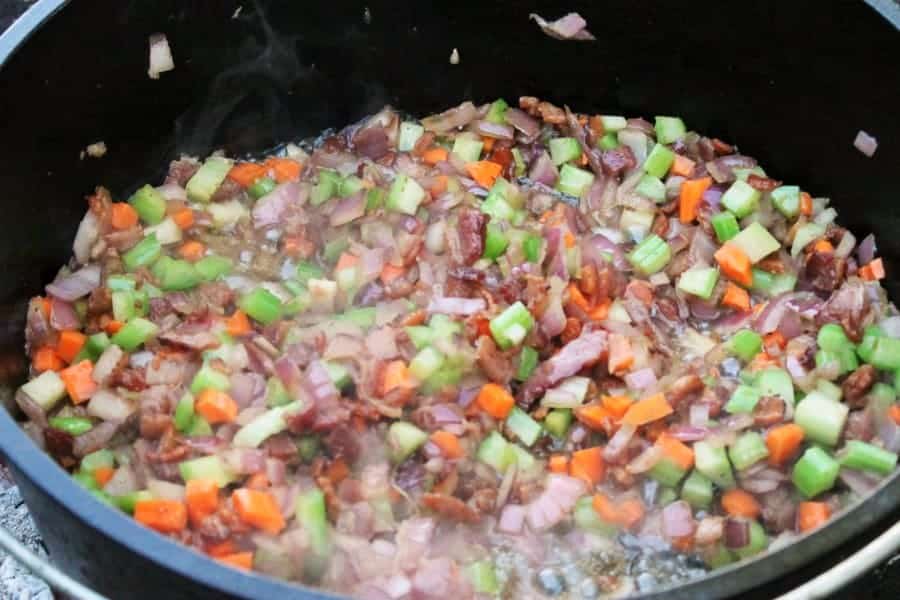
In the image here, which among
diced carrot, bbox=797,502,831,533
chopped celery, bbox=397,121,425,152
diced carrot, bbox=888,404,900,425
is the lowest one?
diced carrot, bbox=797,502,831,533

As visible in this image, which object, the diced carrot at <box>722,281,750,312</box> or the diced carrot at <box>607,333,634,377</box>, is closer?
the diced carrot at <box>607,333,634,377</box>

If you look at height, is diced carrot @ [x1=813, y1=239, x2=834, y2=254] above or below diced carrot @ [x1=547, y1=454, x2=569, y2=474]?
above

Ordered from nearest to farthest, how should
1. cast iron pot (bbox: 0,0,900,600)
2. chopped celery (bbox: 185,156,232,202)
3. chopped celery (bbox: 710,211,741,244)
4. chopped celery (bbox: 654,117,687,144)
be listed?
cast iron pot (bbox: 0,0,900,600), chopped celery (bbox: 710,211,741,244), chopped celery (bbox: 185,156,232,202), chopped celery (bbox: 654,117,687,144)

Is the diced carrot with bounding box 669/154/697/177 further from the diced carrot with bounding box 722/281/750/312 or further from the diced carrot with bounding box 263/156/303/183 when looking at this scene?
the diced carrot with bounding box 263/156/303/183

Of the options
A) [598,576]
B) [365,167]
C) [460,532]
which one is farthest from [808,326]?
[365,167]

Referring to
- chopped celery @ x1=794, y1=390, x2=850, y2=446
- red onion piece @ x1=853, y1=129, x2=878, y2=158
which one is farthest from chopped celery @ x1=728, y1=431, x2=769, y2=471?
red onion piece @ x1=853, y1=129, x2=878, y2=158

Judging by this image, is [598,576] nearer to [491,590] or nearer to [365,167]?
[491,590]
